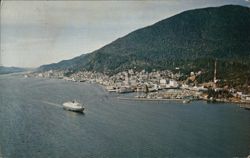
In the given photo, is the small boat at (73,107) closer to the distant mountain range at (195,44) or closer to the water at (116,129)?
the water at (116,129)

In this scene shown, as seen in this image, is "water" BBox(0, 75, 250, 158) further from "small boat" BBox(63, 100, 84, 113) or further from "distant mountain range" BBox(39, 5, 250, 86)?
"distant mountain range" BBox(39, 5, 250, 86)

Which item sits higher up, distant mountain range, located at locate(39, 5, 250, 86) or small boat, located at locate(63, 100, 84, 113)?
distant mountain range, located at locate(39, 5, 250, 86)

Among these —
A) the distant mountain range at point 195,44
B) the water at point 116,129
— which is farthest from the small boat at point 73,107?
the distant mountain range at point 195,44

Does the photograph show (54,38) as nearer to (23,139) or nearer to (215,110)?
(23,139)

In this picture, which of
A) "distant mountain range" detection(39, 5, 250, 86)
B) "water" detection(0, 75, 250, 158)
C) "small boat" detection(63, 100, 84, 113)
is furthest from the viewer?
"distant mountain range" detection(39, 5, 250, 86)

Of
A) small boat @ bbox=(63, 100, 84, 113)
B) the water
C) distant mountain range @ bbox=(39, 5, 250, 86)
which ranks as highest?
distant mountain range @ bbox=(39, 5, 250, 86)

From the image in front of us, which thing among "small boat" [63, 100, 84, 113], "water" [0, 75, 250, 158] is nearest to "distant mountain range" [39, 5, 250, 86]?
"small boat" [63, 100, 84, 113]
